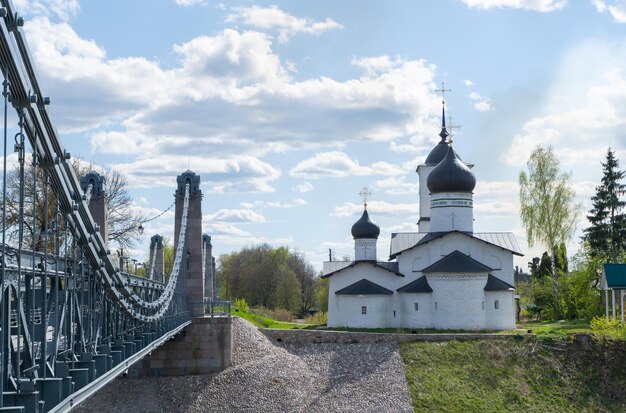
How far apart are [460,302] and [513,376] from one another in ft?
22.9

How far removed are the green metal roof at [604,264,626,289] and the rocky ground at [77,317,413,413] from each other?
10.7m

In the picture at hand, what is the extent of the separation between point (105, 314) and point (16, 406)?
5256 millimetres

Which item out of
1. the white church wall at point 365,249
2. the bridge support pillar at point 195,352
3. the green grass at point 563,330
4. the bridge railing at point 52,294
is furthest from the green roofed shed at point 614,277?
the bridge railing at point 52,294

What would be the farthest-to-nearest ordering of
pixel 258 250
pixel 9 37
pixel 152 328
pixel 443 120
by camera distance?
pixel 258 250 → pixel 443 120 → pixel 152 328 → pixel 9 37

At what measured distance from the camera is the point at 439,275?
119 feet

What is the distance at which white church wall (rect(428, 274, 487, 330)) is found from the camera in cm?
3556

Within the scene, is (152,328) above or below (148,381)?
above

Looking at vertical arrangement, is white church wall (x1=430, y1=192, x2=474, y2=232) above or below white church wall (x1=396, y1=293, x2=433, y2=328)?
above

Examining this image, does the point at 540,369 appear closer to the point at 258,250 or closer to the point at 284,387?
the point at 284,387

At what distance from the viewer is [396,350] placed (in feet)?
104

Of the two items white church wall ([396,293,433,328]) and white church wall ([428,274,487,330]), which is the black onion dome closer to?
white church wall ([396,293,433,328])

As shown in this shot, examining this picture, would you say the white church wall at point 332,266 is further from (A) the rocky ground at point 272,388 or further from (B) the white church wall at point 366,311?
(A) the rocky ground at point 272,388

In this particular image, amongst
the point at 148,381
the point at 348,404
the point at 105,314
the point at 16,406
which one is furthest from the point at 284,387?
the point at 16,406

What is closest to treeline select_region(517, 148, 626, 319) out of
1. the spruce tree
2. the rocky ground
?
the spruce tree
